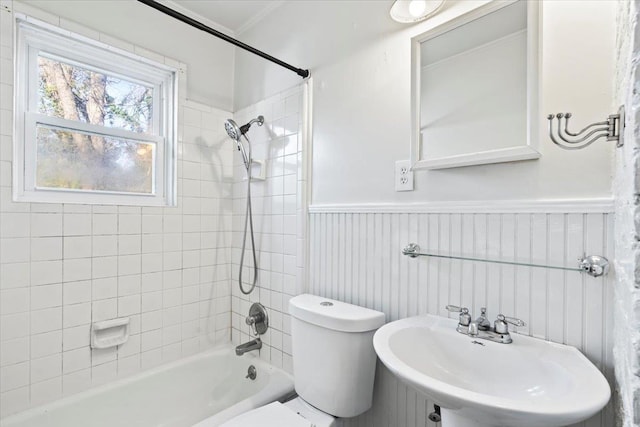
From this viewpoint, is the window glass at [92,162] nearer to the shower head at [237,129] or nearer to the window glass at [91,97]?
the window glass at [91,97]

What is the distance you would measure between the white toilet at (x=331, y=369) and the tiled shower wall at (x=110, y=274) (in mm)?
924

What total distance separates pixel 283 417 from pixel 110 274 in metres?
1.16

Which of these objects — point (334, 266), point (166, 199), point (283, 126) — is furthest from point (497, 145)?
point (166, 199)

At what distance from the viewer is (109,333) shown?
170cm

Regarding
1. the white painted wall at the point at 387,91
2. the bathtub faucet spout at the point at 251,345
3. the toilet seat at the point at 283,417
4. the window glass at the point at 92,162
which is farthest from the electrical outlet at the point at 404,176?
the window glass at the point at 92,162

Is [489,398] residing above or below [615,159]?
below

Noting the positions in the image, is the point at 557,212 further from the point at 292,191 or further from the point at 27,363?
the point at 27,363

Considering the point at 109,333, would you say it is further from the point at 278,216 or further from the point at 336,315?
the point at 336,315

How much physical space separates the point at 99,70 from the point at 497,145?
201cm

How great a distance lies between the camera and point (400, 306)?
1306 millimetres

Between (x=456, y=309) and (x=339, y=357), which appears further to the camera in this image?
(x=339, y=357)

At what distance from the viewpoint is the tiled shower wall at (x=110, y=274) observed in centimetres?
143

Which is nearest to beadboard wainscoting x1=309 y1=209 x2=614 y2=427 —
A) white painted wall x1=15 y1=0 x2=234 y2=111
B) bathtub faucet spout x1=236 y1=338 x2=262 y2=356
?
bathtub faucet spout x1=236 y1=338 x2=262 y2=356

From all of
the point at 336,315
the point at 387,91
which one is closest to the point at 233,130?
the point at 387,91
